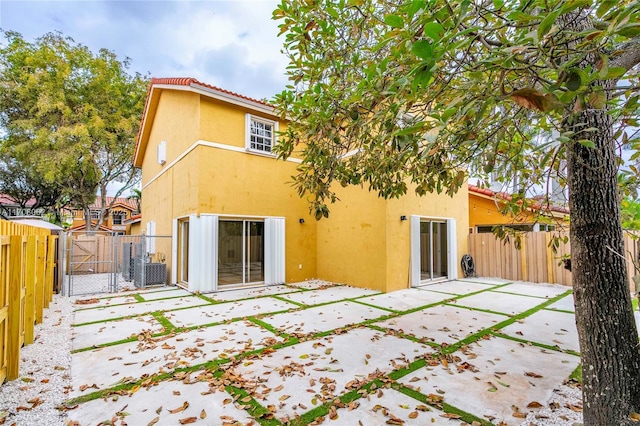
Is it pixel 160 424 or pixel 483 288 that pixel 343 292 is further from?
pixel 160 424

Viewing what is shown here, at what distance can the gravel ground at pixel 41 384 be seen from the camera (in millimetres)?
3002

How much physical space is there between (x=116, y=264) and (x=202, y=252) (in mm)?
2821

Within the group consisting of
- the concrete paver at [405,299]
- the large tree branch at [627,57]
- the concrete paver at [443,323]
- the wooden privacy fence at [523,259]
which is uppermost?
the large tree branch at [627,57]

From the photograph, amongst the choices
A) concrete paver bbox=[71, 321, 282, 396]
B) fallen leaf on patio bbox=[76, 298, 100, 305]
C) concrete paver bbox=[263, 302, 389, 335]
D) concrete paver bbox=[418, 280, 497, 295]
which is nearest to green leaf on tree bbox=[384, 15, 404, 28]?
concrete paver bbox=[71, 321, 282, 396]

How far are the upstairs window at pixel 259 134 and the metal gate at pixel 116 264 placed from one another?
4666 millimetres

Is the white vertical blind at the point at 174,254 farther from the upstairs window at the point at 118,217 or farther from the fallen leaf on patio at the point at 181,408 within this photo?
the upstairs window at the point at 118,217

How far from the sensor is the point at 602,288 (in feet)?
7.75

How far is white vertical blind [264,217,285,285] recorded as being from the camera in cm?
1038

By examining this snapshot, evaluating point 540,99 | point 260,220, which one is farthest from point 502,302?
point 540,99

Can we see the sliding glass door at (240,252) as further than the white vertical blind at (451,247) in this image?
No

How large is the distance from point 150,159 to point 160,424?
15.0m

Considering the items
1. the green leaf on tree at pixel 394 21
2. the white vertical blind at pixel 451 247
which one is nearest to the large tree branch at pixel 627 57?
the green leaf on tree at pixel 394 21

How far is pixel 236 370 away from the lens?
397cm

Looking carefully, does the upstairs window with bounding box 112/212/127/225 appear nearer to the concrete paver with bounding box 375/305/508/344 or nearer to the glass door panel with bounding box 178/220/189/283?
the glass door panel with bounding box 178/220/189/283
